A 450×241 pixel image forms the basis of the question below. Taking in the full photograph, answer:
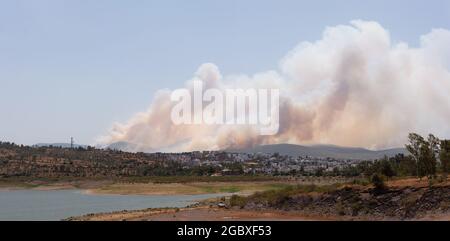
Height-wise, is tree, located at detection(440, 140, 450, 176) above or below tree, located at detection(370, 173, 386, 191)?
above

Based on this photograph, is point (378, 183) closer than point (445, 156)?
Yes

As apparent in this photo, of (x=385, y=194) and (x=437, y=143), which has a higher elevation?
(x=437, y=143)

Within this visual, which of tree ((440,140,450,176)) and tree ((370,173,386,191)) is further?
tree ((440,140,450,176))

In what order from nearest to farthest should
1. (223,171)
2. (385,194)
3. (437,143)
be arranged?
(385,194) < (437,143) < (223,171)

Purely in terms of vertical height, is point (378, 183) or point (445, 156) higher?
point (445, 156)

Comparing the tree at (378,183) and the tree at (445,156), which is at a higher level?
the tree at (445,156)

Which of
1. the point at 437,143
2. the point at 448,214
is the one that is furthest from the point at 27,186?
the point at 448,214

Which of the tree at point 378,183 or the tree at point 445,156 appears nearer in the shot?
the tree at point 378,183
